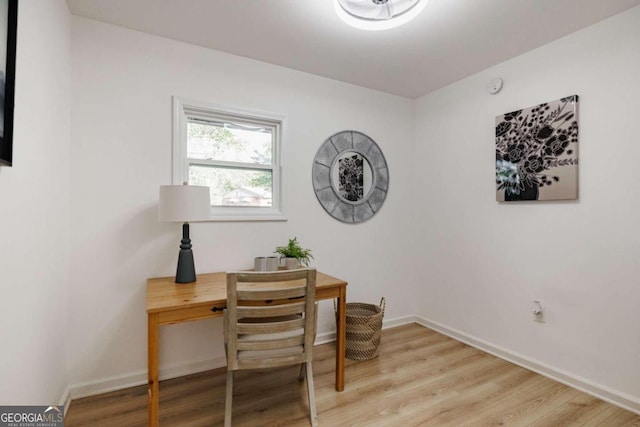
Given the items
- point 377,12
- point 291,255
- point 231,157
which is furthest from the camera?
point 231,157

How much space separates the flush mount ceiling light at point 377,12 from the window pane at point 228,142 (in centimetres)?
117

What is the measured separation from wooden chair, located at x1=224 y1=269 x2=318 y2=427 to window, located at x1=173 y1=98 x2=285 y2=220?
99 centimetres

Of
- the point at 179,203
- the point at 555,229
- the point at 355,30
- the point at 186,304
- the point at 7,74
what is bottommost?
the point at 186,304

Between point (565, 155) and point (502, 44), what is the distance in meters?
0.94

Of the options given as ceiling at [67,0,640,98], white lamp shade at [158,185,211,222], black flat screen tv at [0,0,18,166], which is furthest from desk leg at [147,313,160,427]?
ceiling at [67,0,640,98]

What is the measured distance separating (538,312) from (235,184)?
101 inches

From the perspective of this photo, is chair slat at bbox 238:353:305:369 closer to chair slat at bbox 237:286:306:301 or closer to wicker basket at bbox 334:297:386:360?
chair slat at bbox 237:286:306:301

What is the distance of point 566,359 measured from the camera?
2.17m

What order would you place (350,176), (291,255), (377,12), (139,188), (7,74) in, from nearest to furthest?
(7,74)
(377,12)
(139,188)
(291,255)
(350,176)

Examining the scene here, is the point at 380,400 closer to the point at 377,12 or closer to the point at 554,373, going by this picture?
the point at 554,373

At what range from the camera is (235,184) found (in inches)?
100

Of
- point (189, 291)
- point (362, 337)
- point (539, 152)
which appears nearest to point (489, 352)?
point (362, 337)

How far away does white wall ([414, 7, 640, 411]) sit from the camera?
190 centimetres

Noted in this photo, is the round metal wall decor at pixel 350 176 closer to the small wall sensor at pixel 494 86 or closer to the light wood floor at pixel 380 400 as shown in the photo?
the small wall sensor at pixel 494 86
